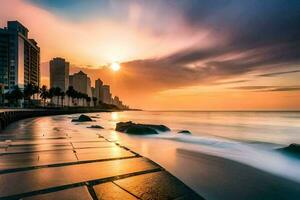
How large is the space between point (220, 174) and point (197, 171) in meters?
0.79

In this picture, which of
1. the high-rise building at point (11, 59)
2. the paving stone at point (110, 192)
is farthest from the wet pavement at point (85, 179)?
the high-rise building at point (11, 59)

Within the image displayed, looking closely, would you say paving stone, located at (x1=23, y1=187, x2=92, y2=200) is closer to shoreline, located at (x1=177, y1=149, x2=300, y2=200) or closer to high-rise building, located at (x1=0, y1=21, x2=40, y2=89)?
shoreline, located at (x1=177, y1=149, x2=300, y2=200)

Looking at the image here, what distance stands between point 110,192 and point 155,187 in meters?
1.03

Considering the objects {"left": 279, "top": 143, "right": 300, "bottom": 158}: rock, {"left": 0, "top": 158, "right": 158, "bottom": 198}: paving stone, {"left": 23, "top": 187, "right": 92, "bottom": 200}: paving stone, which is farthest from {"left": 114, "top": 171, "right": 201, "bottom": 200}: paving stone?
{"left": 279, "top": 143, "right": 300, "bottom": 158}: rock

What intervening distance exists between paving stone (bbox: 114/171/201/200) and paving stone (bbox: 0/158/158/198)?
633mm

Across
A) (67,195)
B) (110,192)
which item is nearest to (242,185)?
(110,192)

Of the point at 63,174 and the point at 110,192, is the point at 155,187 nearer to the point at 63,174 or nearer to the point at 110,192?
the point at 110,192

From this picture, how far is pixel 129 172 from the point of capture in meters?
6.37

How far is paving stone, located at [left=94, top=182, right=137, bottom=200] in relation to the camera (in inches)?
180

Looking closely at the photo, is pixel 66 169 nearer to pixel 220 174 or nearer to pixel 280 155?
pixel 220 174

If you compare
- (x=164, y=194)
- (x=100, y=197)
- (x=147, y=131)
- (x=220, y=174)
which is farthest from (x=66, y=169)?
(x=147, y=131)

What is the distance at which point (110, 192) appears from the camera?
4.80 metres

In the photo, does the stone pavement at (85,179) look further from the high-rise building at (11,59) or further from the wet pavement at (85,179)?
the high-rise building at (11,59)

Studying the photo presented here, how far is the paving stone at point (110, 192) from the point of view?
4.56 meters
